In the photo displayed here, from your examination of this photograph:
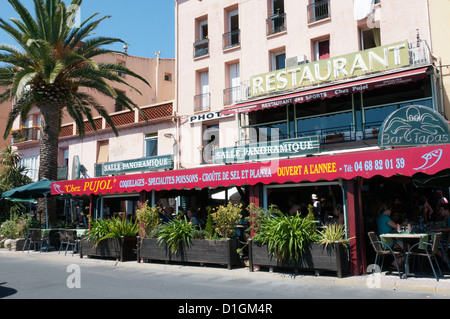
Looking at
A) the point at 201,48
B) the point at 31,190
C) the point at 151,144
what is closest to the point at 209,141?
the point at 151,144

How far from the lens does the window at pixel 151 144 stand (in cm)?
2395

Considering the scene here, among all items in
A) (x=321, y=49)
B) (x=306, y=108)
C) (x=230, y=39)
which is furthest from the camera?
(x=230, y=39)

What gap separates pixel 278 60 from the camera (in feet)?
67.9

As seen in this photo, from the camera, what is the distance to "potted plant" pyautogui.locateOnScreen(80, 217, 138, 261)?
13.1m

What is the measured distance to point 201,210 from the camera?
763 inches

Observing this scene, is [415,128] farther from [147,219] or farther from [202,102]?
[202,102]

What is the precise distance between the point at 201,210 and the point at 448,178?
11293mm

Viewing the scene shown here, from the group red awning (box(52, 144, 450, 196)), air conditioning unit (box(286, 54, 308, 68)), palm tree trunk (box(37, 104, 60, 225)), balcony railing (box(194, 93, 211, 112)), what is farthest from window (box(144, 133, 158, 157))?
air conditioning unit (box(286, 54, 308, 68))

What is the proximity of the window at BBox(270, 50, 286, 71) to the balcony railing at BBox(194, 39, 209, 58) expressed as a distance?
4192 mm

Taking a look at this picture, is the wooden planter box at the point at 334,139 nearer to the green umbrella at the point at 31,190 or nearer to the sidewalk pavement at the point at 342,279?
the sidewalk pavement at the point at 342,279

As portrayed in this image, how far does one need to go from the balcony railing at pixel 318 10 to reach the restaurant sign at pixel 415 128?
1049cm

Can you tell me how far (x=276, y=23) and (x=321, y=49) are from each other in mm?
2921

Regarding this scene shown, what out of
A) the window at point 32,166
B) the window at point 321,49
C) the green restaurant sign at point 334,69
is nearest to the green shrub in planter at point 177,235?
the green restaurant sign at point 334,69
